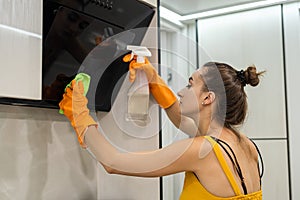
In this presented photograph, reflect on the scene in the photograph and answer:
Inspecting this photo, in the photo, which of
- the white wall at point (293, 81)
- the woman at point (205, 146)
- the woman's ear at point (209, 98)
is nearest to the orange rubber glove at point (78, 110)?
the woman at point (205, 146)

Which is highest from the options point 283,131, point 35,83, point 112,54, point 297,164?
point 112,54

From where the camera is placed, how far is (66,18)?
1.37 meters

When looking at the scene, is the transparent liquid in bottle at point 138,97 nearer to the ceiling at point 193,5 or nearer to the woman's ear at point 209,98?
the woman's ear at point 209,98

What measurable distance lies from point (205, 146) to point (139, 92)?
405 millimetres

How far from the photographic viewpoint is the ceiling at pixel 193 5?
1.95 metres

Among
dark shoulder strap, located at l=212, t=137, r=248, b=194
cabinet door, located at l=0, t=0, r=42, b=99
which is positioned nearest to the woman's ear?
dark shoulder strap, located at l=212, t=137, r=248, b=194

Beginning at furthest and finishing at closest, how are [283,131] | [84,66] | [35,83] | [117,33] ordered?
[283,131] < [117,33] < [84,66] < [35,83]

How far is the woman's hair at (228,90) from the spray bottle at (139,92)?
243mm

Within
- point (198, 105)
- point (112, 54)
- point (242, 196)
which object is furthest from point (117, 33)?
point (242, 196)

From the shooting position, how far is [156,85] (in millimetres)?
1609

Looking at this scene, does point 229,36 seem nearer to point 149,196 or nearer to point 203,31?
point 203,31

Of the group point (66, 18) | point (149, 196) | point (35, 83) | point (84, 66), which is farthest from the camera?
point (149, 196)

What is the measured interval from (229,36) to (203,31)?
0.41 ft

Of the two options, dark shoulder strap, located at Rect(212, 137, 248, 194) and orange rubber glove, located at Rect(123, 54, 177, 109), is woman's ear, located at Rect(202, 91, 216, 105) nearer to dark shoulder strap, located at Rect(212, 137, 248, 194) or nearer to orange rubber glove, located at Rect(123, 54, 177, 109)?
dark shoulder strap, located at Rect(212, 137, 248, 194)
